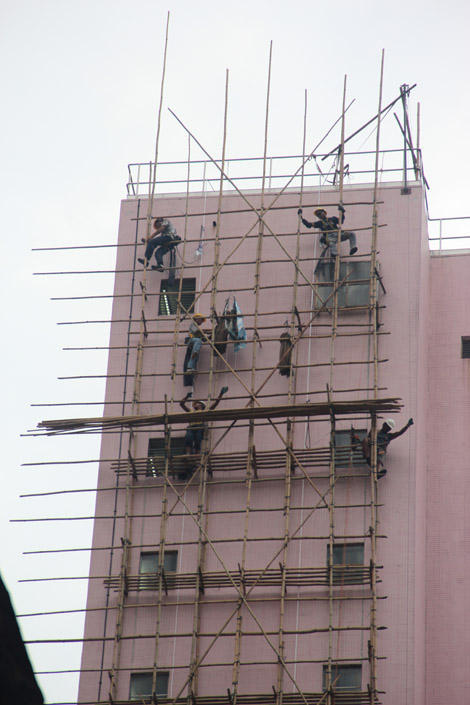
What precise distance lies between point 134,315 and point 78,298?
132 centimetres

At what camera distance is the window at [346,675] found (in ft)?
80.3

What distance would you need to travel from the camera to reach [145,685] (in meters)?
25.2

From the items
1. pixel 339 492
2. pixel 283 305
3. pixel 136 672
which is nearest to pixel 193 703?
pixel 136 672

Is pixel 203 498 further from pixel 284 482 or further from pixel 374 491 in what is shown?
pixel 374 491

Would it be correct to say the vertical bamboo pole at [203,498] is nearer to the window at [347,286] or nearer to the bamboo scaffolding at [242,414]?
the bamboo scaffolding at [242,414]

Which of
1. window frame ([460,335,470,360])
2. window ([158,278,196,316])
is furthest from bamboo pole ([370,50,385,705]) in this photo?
window ([158,278,196,316])

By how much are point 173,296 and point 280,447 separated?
4427mm

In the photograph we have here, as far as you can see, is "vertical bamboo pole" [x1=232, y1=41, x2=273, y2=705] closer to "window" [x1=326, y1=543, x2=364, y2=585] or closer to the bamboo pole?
"window" [x1=326, y1=543, x2=364, y2=585]

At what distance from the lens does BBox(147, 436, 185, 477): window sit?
27.2 meters

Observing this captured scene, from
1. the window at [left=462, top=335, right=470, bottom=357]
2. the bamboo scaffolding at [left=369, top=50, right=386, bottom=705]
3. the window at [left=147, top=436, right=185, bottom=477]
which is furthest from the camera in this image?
the window at [left=462, top=335, right=470, bottom=357]

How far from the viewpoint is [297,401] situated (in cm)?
2733

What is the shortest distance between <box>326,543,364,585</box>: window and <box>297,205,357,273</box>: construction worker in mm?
6314

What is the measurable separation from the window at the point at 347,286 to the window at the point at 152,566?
624cm

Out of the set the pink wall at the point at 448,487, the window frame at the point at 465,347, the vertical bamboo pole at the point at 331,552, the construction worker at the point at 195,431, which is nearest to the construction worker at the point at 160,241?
the construction worker at the point at 195,431
